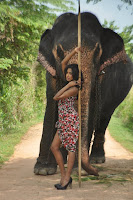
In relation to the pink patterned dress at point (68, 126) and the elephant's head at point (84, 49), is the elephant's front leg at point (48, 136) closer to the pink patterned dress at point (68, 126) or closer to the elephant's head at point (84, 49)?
the elephant's head at point (84, 49)

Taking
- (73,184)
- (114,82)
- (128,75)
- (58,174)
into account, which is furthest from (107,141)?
(73,184)

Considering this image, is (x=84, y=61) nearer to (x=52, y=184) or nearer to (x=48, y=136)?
(x=48, y=136)

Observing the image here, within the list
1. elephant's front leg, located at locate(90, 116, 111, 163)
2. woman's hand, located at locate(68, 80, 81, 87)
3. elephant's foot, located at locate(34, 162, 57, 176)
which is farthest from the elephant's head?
elephant's front leg, located at locate(90, 116, 111, 163)

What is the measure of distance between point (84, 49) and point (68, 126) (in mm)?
1227

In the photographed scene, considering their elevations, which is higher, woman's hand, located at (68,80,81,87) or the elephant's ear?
the elephant's ear

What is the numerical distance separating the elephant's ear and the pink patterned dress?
40.7 inches

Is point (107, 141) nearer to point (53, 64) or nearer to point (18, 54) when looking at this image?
point (18, 54)

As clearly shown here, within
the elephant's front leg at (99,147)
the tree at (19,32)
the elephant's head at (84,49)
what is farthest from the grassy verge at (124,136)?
the elephant's head at (84,49)

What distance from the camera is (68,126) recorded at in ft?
13.8

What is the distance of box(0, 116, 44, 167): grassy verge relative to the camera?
7.79 meters

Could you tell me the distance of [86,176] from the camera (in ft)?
16.5

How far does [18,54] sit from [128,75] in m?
2.46

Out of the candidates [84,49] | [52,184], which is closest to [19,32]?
[84,49]

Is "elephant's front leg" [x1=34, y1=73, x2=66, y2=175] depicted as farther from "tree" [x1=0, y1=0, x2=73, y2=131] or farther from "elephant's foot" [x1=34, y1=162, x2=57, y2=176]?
"tree" [x1=0, y1=0, x2=73, y2=131]
